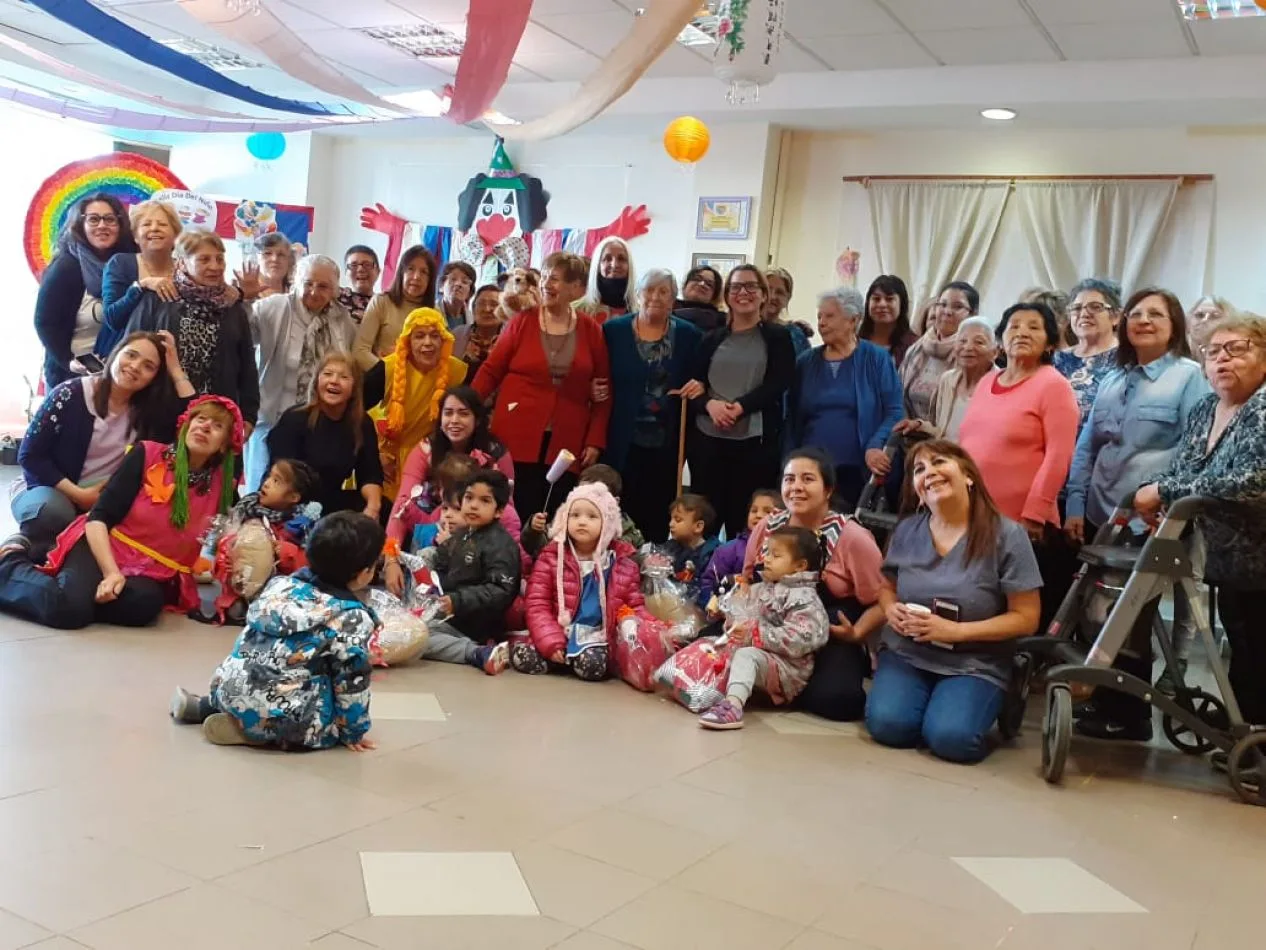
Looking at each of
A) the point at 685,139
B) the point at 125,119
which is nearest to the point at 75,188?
the point at 125,119

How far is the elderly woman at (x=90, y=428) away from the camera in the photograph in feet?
13.7

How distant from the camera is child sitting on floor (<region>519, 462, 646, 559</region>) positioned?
446 cm

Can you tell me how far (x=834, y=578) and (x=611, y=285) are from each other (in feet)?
6.21

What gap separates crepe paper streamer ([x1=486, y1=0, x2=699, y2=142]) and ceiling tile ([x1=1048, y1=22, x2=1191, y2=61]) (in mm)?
3412

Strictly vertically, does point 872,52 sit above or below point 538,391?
above

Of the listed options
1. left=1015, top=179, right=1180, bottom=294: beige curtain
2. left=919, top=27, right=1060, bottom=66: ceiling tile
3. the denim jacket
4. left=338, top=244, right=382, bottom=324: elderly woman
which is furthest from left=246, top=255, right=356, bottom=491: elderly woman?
left=1015, top=179, right=1180, bottom=294: beige curtain

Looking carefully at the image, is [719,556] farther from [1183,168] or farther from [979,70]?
[1183,168]

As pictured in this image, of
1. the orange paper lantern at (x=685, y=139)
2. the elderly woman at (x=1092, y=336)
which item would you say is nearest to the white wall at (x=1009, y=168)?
the orange paper lantern at (x=685, y=139)

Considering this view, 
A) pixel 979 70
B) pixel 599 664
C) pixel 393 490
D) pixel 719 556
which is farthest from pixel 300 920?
pixel 979 70

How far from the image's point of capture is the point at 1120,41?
639cm

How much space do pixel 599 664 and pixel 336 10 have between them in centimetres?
525

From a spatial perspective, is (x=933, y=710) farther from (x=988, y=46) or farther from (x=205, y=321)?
(x=988, y=46)

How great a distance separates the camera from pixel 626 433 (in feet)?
15.9

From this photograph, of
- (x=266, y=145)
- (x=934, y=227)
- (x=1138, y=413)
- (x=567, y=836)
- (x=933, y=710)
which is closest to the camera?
(x=567, y=836)
